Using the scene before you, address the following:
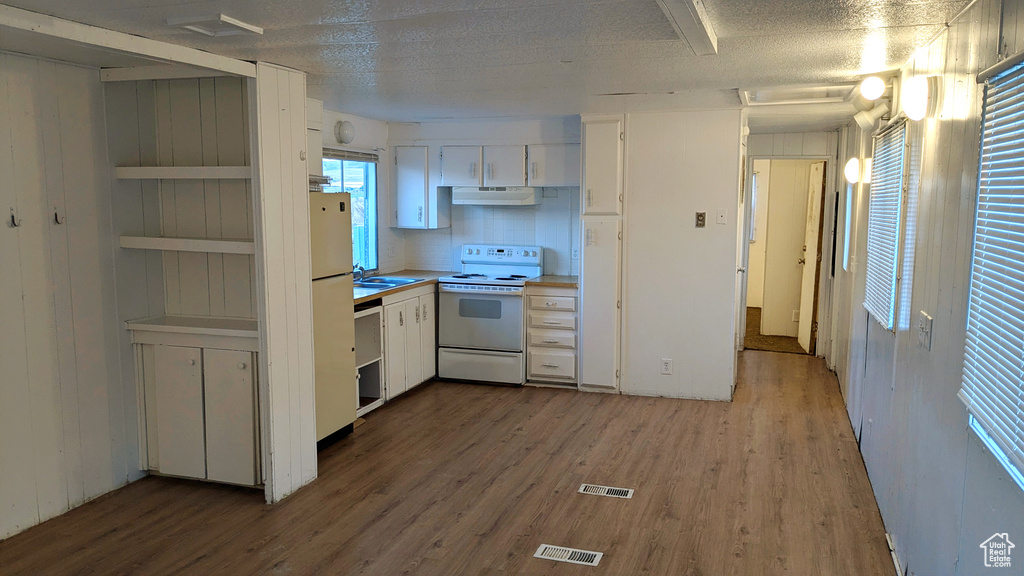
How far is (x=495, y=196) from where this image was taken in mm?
6281

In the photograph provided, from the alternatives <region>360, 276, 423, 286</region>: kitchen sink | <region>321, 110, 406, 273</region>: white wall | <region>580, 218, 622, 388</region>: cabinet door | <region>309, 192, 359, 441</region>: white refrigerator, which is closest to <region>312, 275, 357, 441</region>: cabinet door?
<region>309, 192, 359, 441</region>: white refrigerator

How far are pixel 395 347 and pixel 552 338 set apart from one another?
4.31ft

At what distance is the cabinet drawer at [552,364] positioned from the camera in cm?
594

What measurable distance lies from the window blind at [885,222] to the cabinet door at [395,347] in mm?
3241

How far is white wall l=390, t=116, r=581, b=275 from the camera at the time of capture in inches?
241

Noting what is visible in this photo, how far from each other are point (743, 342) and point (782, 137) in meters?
2.18

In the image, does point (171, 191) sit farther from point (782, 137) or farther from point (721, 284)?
point (782, 137)

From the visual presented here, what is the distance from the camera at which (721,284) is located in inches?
214

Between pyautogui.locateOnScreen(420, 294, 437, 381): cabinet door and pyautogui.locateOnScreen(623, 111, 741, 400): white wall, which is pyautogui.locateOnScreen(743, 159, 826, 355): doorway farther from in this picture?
pyautogui.locateOnScreen(420, 294, 437, 381): cabinet door

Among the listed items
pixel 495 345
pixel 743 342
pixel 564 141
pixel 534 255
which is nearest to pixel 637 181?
pixel 564 141

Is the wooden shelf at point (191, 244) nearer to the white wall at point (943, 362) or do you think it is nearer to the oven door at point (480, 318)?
the oven door at point (480, 318)

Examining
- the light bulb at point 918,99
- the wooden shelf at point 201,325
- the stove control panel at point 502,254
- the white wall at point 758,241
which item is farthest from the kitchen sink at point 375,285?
the white wall at point 758,241

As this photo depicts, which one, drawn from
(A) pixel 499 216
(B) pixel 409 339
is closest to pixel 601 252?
(A) pixel 499 216

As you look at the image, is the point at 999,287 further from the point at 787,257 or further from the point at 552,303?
the point at 787,257
